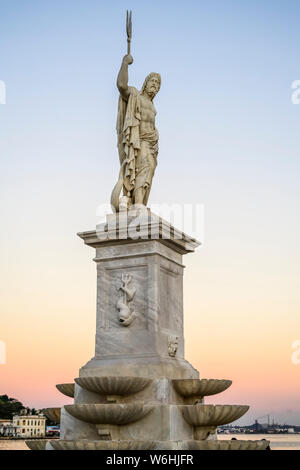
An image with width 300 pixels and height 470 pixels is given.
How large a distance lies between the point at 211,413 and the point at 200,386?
0.47m

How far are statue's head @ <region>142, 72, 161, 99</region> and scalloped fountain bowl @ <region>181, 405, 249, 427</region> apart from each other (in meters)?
5.84

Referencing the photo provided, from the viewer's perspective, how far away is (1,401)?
75.9 meters

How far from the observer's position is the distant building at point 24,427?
71.4 metres

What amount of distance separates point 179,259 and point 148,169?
1.75 meters

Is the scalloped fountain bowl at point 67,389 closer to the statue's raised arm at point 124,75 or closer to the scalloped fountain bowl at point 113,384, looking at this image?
the scalloped fountain bowl at point 113,384

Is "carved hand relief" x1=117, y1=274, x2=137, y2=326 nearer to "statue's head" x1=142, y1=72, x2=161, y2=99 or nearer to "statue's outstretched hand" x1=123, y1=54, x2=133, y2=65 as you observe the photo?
"statue's head" x1=142, y1=72, x2=161, y2=99

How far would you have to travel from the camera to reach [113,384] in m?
10.3

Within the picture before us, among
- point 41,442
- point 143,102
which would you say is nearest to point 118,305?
point 41,442

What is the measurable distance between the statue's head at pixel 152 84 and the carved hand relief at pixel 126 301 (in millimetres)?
3656

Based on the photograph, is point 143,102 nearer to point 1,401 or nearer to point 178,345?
point 178,345

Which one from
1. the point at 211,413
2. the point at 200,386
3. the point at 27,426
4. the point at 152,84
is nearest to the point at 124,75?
the point at 152,84

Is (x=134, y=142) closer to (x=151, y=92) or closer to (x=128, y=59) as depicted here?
(x=151, y=92)

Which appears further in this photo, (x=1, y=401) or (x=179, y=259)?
(x=1, y=401)

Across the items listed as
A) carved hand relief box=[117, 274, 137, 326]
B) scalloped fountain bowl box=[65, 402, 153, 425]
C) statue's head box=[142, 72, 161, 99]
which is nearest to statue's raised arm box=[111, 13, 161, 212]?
statue's head box=[142, 72, 161, 99]
